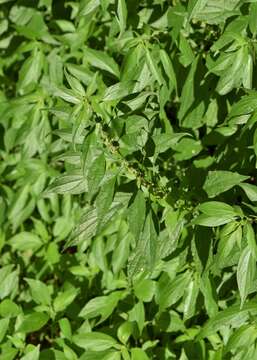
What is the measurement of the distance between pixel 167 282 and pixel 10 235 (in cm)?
111

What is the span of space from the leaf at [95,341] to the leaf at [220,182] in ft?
2.39

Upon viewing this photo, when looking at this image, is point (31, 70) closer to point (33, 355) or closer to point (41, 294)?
point (41, 294)

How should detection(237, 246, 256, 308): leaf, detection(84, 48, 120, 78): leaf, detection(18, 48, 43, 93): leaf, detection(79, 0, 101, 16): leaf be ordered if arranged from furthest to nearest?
1. detection(18, 48, 43, 93): leaf
2. detection(84, 48, 120, 78): leaf
3. detection(79, 0, 101, 16): leaf
4. detection(237, 246, 256, 308): leaf

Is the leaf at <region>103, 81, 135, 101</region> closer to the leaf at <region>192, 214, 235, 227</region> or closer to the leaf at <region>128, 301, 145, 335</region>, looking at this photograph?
the leaf at <region>192, 214, 235, 227</region>

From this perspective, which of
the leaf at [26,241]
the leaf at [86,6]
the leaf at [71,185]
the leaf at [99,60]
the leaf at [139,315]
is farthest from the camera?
the leaf at [26,241]

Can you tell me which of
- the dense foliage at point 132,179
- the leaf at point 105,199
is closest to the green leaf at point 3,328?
the dense foliage at point 132,179

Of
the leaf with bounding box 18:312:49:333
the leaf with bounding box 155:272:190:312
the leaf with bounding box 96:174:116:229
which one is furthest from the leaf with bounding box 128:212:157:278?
the leaf with bounding box 18:312:49:333

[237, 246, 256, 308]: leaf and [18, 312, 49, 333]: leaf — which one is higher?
[237, 246, 256, 308]: leaf

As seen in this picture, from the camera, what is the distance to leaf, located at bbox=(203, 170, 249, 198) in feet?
6.12

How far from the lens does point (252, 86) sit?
2.11 metres

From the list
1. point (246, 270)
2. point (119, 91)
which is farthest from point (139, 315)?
point (119, 91)

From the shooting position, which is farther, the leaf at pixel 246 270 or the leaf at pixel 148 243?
the leaf at pixel 148 243

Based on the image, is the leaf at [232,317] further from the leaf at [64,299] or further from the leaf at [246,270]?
the leaf at [64,299]

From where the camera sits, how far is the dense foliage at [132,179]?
6.03 feet
